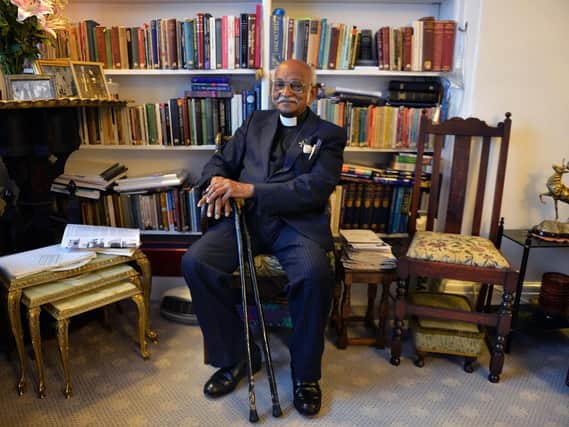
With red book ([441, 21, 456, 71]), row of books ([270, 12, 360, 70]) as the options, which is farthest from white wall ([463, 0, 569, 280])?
row of books ([270, 12, 360, 70])

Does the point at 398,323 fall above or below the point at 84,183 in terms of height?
below

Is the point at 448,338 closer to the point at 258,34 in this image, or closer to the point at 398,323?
the point at 398,323

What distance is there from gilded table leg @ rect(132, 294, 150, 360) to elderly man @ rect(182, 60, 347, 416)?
0.27 metres

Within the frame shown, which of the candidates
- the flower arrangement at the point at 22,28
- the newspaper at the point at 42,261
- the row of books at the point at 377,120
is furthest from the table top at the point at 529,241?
the flower arrangement at the point at 22,28

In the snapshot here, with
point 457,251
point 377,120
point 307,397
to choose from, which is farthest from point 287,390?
point 377,120

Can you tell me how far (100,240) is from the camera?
184 centimetres

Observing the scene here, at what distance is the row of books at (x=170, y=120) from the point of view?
231 cm

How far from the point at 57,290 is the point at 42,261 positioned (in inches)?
5.6

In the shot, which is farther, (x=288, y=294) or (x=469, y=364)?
(x=469, y=364)

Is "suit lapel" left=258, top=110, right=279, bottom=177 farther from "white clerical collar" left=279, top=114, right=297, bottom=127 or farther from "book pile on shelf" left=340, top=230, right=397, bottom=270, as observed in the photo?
"book pile on shelf" left=340, top=230, right=397, bottom=270

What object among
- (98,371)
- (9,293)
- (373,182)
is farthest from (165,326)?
(373,182)

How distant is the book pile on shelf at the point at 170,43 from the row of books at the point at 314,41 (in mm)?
96

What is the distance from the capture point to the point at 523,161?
2.23 meters

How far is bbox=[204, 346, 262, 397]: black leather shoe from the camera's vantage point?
1.73 meters
